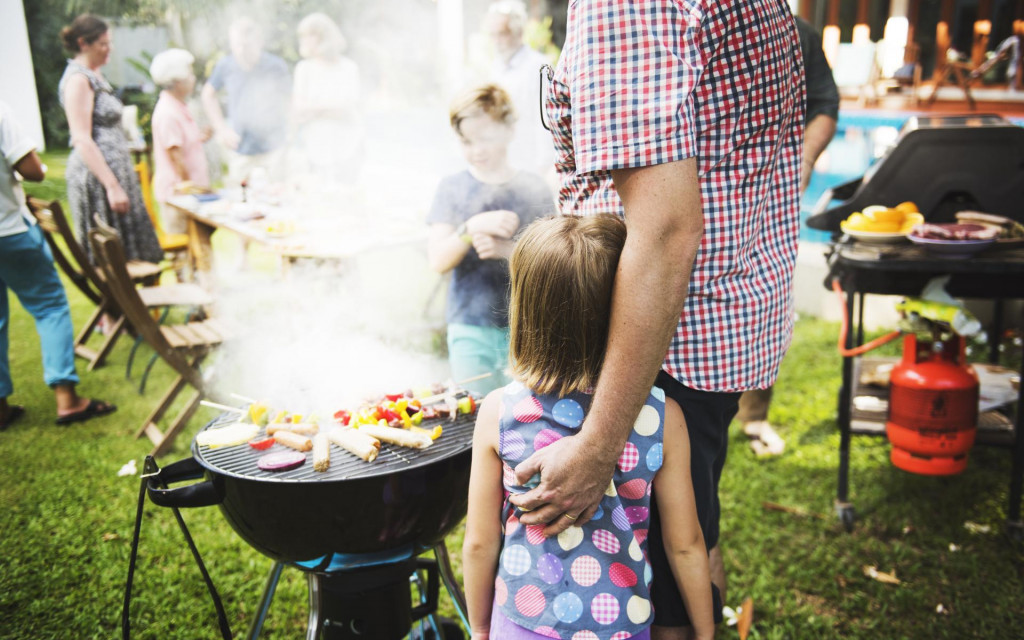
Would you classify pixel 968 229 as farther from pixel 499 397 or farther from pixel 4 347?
pixel 4 347

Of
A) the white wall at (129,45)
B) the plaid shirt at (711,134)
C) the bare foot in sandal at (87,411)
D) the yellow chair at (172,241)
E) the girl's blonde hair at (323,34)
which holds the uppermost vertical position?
the white wall at (129,45)

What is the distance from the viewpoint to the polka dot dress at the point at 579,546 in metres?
1.42

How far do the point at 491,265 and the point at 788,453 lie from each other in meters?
2.17

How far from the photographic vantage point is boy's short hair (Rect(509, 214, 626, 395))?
4.42 feet

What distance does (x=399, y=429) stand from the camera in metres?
2.05

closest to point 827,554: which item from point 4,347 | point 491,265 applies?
point 491,265

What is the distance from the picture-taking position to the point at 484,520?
5.02 ft

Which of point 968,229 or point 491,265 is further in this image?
point 491,265

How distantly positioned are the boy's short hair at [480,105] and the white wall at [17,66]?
3.32m

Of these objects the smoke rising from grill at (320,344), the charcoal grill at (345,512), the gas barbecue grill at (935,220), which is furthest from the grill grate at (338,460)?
the gas barbecue grill at (935,220)

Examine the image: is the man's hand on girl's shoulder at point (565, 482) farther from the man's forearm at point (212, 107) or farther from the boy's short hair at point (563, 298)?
the man's forearm at point (212, 107)

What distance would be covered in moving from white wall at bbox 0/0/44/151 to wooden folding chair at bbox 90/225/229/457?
117 cm

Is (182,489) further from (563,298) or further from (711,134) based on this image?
Result: (711,134)

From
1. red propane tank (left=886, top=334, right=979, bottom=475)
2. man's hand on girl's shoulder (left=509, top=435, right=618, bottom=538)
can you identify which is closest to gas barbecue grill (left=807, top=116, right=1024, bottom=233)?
red propane tank (left=886, top=334, right=979, bottom=475)
